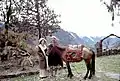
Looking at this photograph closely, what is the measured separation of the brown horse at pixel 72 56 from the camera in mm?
8703

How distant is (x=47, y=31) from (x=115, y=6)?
7582mm

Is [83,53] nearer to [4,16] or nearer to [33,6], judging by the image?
[4,16]

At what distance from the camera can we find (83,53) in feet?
28.5

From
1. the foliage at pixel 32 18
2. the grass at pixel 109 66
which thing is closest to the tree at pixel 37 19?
the foliage at pixel 32 18

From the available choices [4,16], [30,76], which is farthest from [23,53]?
[4,16]

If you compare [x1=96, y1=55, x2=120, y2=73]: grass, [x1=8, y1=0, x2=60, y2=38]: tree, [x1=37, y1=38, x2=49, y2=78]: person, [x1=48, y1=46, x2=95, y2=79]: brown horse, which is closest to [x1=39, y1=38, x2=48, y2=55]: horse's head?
[x1=37, y1=38, x2=49, y2=78]: person

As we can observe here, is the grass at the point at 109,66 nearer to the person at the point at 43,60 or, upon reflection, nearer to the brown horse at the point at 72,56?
the brown horse at the point at 72,56

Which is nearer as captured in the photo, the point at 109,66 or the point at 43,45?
the point at 43,45

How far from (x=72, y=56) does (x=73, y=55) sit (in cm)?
6

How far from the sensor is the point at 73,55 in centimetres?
877

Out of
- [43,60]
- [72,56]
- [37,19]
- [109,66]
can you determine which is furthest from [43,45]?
[37,19]

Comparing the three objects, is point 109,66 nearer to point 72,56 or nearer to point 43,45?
point 72,56

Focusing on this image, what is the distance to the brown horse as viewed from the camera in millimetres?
8703

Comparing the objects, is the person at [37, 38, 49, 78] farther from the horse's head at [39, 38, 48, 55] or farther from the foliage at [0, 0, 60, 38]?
the foliage at [0, 0, 60, 38]
